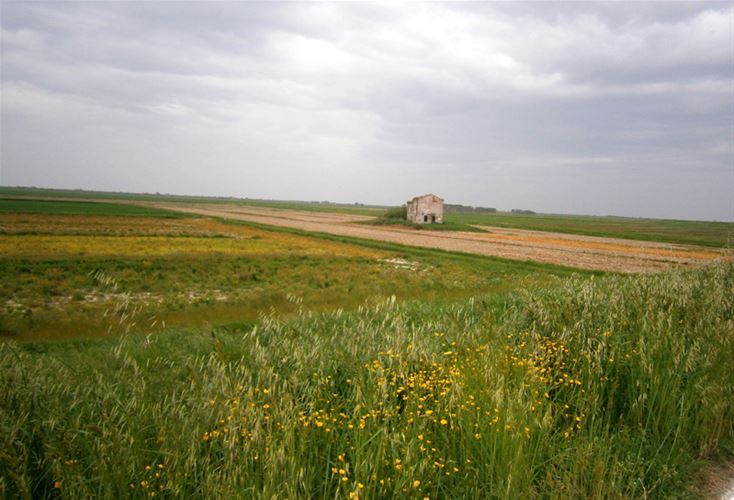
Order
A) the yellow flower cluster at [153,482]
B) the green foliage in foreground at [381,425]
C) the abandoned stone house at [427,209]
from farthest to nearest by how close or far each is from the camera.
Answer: the abandoned stone house at [427,209] < the green foliage in foreground at [381,425] < the yellow flower cluster at [153,482]

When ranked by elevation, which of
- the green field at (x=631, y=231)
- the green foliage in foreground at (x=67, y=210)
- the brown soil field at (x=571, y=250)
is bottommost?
the brown soil field at (x=571, y=250)

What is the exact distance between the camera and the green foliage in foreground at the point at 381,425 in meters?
3.13

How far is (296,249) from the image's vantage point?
3272 centimetres

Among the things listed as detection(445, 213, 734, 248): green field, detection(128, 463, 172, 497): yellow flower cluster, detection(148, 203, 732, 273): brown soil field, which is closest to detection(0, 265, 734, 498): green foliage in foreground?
detection(128, 463, 172, 497): yellow flower cluster

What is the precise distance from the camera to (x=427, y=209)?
6950 centimetres

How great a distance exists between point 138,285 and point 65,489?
634 inches

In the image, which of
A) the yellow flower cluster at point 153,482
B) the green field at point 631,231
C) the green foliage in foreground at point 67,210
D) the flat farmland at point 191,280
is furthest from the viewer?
the green field at point 631,231

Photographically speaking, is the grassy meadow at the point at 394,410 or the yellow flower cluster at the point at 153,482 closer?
the yellow flower cluster at the point at 153,482

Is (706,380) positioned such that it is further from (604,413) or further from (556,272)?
(556,272)

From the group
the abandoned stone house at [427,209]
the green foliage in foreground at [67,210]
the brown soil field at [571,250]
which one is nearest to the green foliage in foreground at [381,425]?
the brown soil field at [571,250]

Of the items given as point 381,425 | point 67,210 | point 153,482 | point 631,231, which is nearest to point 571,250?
point 381,425

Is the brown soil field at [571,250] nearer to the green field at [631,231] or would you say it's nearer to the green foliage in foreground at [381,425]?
the green field at [631,231]

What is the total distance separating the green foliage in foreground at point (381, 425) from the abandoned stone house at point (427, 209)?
63.5 metres

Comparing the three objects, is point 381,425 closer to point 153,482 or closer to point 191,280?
point 153,482
